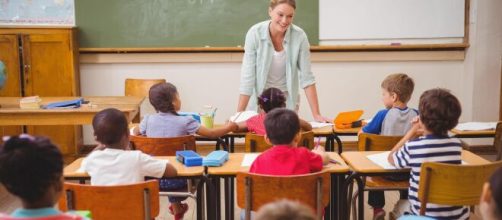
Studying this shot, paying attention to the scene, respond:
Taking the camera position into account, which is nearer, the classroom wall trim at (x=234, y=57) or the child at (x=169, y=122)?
the child at (x=169, y=122)

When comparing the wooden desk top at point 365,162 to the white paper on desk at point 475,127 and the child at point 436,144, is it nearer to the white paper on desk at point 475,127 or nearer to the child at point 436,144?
the child at point 436,144

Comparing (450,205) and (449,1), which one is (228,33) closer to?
(449,1)

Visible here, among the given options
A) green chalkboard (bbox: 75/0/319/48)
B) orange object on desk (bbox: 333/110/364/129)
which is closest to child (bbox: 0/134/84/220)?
orange object on desk (bbox: 333/110/364/129)

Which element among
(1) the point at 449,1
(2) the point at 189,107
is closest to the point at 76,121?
(2) the point at 189,107

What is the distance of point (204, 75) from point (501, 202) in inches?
194

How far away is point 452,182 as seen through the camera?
2.49 m

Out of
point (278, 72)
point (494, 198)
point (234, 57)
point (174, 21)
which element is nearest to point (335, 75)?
point (234, 57)

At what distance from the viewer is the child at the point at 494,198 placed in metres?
1.49

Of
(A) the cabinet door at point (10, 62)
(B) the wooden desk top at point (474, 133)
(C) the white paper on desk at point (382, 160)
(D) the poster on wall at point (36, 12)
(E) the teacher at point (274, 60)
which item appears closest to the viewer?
(C) the white paper on desk at point (382, 160)

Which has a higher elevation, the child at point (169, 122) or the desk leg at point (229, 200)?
the child at point (169, 122)

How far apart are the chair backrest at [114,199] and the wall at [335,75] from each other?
384 cm

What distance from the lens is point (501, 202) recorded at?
1.49 meters

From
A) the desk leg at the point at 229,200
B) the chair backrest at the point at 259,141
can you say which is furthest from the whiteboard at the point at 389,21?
the desk leg at the point at 229,200

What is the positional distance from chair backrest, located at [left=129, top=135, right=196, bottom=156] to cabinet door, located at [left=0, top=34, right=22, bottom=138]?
10.1 feet
